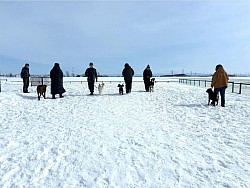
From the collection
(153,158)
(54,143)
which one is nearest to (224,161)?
(153,158)

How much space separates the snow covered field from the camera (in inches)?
145

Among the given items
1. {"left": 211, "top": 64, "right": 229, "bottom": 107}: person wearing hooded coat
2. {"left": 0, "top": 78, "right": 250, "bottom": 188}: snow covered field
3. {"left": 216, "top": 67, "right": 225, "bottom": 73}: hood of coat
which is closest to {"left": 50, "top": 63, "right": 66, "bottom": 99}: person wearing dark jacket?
{"left": 0, "top": 78, "right": 250, "bottom": 188}: snow covered field

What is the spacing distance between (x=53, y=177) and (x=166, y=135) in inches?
121

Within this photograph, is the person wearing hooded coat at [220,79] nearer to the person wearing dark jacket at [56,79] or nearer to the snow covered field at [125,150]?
the snow covered field at [125,150]

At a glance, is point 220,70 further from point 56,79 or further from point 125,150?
point 56,79

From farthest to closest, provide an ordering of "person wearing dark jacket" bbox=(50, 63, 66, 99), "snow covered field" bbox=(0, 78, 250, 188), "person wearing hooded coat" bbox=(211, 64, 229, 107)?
"person wearing dark jacket" bbox=(50, 63, 66, 99) → "person wearing hooded coat" bbox=(211, 64, 229, 107) → "snow covered field" bbox=(0, 78, 250, 188)

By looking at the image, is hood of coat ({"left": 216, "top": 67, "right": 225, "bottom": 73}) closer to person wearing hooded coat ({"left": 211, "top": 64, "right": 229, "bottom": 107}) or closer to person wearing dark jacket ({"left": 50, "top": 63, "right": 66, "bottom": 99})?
person wearing hooded coat ({"left": 211, "top": 64, "right": 229, "bottom": 107})

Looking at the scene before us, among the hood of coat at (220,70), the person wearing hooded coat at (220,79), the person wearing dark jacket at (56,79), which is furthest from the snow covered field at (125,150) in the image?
the person wearing dark jacket at (56,79)

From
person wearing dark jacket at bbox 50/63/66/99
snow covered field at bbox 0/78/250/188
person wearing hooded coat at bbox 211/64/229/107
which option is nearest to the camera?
snow covered field at bbox 0/78/250/188

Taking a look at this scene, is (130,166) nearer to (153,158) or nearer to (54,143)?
(153,158)

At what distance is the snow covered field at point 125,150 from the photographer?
370cm

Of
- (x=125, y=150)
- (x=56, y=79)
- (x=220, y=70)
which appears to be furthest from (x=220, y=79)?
(x=56, y=79)

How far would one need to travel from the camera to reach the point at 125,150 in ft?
16.0

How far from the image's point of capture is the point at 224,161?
430 cm
